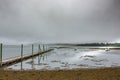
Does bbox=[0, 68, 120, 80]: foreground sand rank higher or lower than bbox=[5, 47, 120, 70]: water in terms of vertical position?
higher

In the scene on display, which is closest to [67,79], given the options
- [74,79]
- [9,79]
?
[74,79]

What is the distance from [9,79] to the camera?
41.1ft

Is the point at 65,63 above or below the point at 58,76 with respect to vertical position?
below

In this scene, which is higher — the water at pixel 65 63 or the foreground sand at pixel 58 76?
the foreground sand at pixel 58 76

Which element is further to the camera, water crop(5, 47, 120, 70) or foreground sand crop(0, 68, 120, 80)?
water crop(5, 47, 120, 70)

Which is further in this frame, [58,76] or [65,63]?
[65,63]

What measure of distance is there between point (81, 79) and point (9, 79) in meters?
3.70

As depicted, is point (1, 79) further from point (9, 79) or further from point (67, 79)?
point (67, 79)

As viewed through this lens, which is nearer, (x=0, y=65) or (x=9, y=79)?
(x=9, y=79)

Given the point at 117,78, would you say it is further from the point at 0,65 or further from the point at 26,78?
the point at 0,65

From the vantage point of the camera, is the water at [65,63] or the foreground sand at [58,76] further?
the water at [65,63]

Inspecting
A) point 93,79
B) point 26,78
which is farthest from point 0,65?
point 93,79

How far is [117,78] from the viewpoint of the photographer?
12930mm

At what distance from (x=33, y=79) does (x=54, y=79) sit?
3.64 feet
